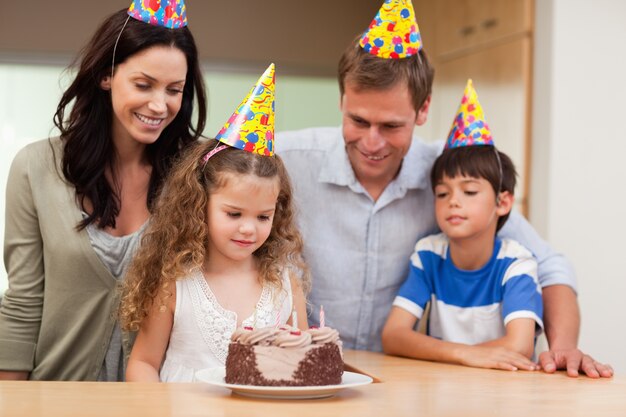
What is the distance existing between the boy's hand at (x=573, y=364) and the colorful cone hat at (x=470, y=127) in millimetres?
596

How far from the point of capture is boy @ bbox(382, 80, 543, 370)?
6.94ft

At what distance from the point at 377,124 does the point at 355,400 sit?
2.93ft

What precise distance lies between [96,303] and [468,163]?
0.95m

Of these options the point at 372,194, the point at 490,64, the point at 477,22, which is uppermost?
the point at 477,22

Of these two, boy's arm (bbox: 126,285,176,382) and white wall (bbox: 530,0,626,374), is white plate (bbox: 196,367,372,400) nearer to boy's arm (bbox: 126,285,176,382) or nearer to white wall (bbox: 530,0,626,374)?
boy's arm (bbox: 126,285,176,382)

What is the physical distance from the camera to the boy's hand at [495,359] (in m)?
1.87

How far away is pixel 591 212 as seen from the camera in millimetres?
3574

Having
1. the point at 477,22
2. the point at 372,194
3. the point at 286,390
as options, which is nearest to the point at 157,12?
the point at 372,194

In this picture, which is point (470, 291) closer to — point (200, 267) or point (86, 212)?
point (200, 267)

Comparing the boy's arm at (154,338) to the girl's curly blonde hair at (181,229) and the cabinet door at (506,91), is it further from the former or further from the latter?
the cabinet door at (506,91)

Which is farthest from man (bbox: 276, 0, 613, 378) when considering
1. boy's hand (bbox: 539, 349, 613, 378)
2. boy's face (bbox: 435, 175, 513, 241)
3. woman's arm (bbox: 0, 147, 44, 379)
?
woman's arm (bbox: 0, 147, 44, 379)

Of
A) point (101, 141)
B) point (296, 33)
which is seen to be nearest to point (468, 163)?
point (101, 141)

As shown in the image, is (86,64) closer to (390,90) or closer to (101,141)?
(101,141)

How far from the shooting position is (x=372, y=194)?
2326 mm
